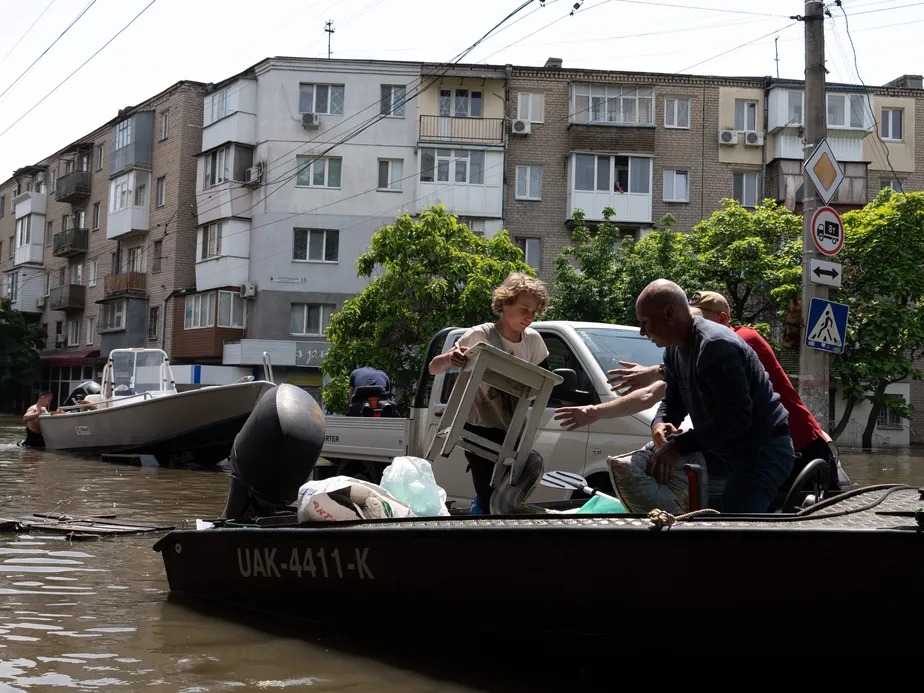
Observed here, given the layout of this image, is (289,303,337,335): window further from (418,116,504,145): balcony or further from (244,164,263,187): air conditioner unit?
(418,116,504,145): balcony

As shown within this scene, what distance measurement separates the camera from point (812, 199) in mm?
11508

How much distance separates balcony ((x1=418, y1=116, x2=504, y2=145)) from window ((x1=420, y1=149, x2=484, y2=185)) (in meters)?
0.46

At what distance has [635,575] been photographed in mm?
4078

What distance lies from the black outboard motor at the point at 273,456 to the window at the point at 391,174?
118ft

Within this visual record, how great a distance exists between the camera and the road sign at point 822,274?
1120cm

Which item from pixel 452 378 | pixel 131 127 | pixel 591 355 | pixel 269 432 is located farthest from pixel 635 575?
pixel 131 127

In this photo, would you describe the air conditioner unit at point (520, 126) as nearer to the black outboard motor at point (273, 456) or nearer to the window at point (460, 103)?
the window at point (460, 103)

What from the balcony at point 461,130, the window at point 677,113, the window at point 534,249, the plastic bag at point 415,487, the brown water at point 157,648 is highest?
the window at point 677,113

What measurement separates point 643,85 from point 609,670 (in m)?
38.8

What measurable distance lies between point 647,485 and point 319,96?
129 feet

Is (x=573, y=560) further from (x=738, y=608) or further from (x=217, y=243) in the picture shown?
(x=217, y=243)

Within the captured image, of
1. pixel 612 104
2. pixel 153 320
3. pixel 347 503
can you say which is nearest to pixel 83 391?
pixel 347 503

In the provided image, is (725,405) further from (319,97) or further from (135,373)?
(319,97)

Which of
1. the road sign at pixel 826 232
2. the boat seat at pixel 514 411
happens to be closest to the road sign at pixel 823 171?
the road sign at pixel 826 232
